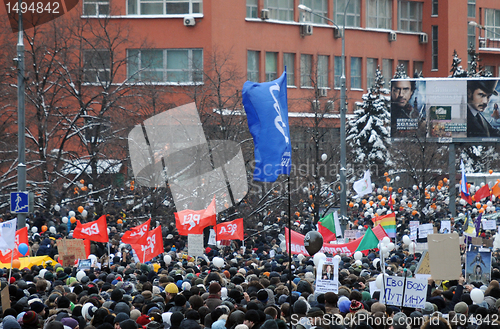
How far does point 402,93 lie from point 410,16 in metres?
17.6

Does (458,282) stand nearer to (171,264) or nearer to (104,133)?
(171,264)

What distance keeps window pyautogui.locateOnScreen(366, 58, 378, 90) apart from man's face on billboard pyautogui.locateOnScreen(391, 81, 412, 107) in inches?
438

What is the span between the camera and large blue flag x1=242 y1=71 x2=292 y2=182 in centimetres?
959

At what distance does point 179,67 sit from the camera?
38.2 meters

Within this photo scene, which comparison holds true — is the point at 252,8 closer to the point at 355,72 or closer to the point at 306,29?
the point at 306,29

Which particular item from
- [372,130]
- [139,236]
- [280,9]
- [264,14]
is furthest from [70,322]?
[372,130]

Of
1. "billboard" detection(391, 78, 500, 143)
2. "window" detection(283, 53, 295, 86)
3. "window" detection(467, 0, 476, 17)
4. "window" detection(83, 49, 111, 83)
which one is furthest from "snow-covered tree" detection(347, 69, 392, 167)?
"window" detection(83, 49, 111, 83)

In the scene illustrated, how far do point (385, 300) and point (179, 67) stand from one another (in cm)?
3009

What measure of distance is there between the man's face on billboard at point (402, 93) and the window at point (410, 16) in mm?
15922

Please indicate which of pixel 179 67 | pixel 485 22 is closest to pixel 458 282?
pixel 179 67

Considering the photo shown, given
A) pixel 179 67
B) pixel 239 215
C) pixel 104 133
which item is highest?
pixel 179 67

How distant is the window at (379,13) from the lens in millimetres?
47719

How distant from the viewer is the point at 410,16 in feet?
171

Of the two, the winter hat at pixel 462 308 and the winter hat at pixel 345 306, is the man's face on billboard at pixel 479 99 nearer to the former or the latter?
the winter hat at pixel 462 308
